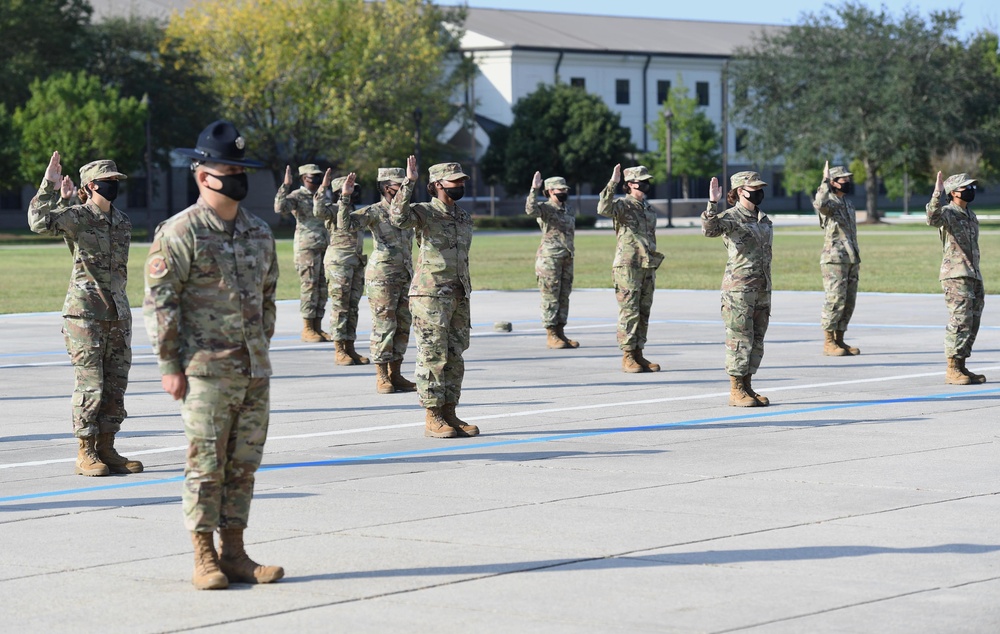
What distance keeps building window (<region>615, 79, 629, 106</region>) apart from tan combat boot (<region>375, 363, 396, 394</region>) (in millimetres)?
85512

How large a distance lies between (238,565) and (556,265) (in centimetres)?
1226

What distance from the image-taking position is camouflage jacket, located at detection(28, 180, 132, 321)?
10359 mm

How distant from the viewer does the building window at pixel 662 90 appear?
330 ft

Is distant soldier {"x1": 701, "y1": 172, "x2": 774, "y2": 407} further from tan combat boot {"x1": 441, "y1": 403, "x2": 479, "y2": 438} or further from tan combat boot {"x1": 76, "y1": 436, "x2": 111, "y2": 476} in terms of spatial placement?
tan combat boot {"x1": 76, "y1": 436, "x2": 111, "y2": 476}

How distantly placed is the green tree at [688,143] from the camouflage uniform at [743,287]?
7587cm

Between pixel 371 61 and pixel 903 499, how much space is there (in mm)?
58285

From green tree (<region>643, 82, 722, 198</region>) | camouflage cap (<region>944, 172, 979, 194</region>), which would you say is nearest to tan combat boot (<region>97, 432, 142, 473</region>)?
camouflage cap (<region>944, 172, 979, 194</region>)

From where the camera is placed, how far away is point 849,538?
8.05 metres

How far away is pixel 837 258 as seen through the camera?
60.3 feet

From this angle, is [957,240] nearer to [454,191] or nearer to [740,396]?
[740,396]

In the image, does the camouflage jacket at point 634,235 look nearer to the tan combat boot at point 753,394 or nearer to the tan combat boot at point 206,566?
the tan combat boot at point 753,394

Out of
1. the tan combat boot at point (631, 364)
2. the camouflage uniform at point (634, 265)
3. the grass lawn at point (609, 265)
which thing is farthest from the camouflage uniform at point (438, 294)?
the grass lawn at point (609, 265)

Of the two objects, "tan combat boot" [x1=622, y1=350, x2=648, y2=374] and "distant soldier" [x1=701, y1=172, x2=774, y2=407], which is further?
"tan combat boot" [x1=622, y1=350, x2=648, y2=374]

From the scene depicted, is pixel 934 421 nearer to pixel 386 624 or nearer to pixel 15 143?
pixel 386 624
